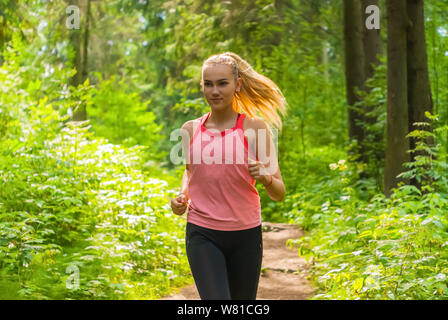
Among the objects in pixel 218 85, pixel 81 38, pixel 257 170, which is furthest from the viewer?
pixel 81 38

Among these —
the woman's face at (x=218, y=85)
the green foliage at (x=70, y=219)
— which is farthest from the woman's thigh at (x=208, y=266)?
the green foliage at (x=70, y=219)

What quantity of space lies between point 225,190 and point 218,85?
27.0 inches

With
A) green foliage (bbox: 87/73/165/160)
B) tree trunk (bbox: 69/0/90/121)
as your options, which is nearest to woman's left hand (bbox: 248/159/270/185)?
tree trunk (bbox: 69/0/90/121)

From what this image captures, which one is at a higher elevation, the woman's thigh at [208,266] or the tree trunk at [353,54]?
the tree trunk at [353,54]

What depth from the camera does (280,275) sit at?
7.68m

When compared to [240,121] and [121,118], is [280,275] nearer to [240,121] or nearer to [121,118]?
[240,121]

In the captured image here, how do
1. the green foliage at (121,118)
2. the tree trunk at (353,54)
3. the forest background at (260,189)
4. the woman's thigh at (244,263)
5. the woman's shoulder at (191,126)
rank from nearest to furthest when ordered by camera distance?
1. the woman's thigh at (244,263)
2. the woman's shoulder at (191,126)
3. the forest background at (260,189)
4. the tree trunk at (353,54)
5. the green foliage at (121,118)

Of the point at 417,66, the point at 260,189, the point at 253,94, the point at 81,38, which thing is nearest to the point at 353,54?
the point at 260,189

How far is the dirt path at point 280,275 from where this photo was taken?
6.75 meters

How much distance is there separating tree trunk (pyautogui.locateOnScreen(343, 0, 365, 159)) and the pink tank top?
31.3 ft

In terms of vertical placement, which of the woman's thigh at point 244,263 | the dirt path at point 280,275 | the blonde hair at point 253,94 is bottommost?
the dirt path at point 280,275

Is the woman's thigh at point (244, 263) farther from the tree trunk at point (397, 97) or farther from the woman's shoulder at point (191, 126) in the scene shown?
the tree trunk at point (397, 97)

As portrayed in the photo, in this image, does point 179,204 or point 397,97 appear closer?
point 179,204

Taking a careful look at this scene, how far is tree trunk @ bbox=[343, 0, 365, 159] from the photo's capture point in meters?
12.7
